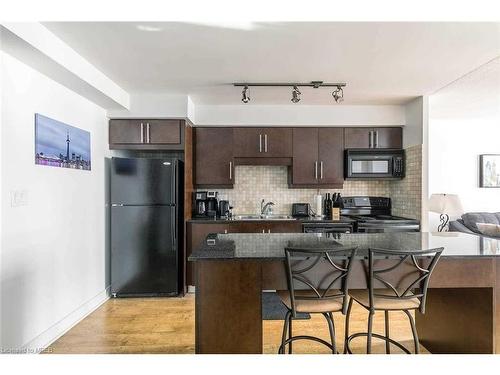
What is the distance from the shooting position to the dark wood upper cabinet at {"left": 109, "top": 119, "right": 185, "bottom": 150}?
4.02 m

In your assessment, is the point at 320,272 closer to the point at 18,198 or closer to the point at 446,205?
the point at 18,198

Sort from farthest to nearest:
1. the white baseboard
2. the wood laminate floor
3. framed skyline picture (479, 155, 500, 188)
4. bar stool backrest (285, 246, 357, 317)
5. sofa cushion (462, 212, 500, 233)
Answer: framed skyline picture (479, 155, 500, 188), sofa cushion (462, 212, 500, 233), the wood laminate floor, the white baseboard, bar stool backrest (285, 246, 357, 317)

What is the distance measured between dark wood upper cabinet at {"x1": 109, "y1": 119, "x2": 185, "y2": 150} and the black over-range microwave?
2183 millimetres

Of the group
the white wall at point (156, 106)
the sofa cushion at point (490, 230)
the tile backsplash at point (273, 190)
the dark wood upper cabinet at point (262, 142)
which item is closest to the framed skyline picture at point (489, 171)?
the tile backsplash at point (273, 190)

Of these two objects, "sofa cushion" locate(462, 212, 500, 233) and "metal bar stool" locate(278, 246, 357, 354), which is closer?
"metal bar stool" locate(278, 246, 357, 354)

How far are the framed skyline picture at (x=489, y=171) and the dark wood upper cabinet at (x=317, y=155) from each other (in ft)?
9.31

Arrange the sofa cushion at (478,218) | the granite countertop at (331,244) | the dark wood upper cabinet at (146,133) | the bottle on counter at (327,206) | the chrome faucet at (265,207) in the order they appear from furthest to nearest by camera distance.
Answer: the sofa cushion at (478,218) → the chrome faucet at (265,207) → the bottle on counter at (327,206) → the dark wood upper cabinet at (146,133) → the granite countertop at (331,244)

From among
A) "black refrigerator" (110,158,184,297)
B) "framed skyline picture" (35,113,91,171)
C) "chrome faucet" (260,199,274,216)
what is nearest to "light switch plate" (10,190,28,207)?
"framed skyline picture" (35,113,91,171)

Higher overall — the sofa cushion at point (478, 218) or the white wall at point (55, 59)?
the white wall at point (55, 59)

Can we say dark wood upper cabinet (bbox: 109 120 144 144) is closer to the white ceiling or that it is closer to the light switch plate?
the white ceiling

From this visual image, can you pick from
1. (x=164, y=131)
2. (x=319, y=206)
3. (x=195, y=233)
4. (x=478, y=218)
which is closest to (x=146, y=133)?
(x=164, y=131)

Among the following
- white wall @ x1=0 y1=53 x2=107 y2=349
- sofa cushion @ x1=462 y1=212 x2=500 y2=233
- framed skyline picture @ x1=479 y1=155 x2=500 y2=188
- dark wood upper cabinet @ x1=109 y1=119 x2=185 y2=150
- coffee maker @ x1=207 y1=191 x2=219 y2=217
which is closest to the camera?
white wall @ x1=0 y1=53 x2=107 y2=349

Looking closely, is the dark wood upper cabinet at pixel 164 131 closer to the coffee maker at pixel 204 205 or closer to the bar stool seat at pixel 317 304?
the coffee maker at pixel 204 205

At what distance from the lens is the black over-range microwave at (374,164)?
445 centimetres
